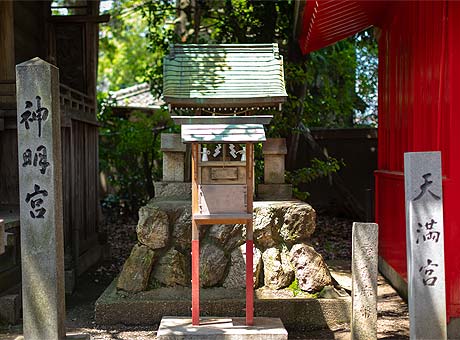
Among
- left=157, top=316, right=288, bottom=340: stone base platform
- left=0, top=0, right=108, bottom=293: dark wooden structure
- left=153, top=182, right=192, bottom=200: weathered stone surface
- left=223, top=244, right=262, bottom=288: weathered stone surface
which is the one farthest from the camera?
left=0, top=0, right=108, bottom=293: dark wooden structure

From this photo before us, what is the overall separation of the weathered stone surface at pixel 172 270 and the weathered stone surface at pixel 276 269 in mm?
1031

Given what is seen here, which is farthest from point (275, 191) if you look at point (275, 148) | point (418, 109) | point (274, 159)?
point (418, 109)

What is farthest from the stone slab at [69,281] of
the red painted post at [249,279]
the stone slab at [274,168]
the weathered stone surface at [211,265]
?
the red painted post at [249,279]

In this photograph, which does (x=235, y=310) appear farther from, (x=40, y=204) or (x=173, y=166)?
(x=40, y=204)

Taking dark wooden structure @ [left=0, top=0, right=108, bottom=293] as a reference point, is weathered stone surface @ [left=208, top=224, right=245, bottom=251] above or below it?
below

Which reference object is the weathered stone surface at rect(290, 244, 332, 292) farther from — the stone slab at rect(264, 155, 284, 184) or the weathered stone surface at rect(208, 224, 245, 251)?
the stone slab at rect(264, 155, 284, 184)

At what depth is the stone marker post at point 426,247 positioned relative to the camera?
17.0 ft

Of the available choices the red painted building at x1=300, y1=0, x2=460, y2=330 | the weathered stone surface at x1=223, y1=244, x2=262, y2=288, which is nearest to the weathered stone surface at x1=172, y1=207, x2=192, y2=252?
the weathered stone surface at x1=223, y1=244, x2=262, y2=288

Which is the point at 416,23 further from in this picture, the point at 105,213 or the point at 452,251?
the point at 105,213

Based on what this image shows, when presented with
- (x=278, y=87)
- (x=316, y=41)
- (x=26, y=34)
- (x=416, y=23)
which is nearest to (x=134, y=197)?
(x=26, y=34)

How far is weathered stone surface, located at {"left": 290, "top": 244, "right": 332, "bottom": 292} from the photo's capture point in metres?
7.55

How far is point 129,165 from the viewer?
16.1 m

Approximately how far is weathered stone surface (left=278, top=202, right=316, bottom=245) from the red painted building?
1468 millimetres

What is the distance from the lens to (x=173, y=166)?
8.34 metres
